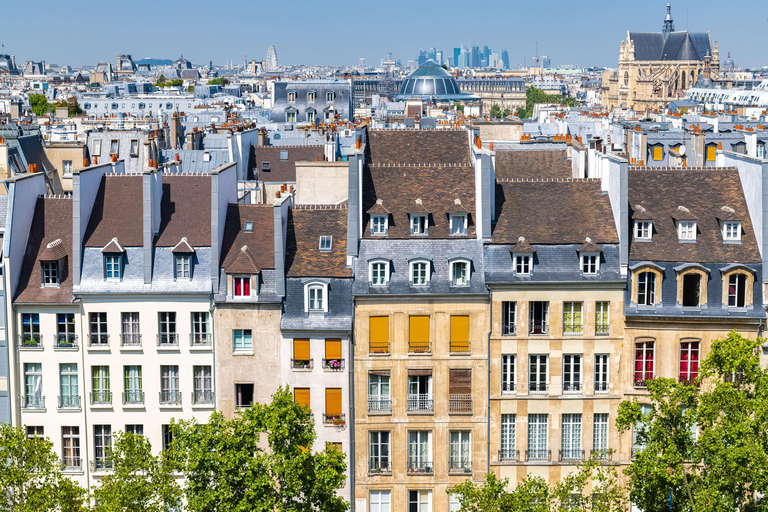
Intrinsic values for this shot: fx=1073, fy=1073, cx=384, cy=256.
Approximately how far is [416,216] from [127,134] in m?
45.7

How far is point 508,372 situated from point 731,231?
11.5 metres

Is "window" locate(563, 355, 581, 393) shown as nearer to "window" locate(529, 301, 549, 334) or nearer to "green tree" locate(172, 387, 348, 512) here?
"window" locate(529, 301, 549, 334)

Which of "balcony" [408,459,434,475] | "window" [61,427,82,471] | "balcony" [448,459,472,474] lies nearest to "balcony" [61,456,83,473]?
"window" [61,427,82,471]

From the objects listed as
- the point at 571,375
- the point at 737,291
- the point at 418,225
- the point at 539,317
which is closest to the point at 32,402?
the point at 418,225

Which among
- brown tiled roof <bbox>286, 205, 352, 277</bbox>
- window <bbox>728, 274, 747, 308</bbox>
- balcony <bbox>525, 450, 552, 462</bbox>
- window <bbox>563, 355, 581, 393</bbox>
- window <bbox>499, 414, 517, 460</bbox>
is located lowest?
balcony <bbox>525, 450, 552, 462</bbox>

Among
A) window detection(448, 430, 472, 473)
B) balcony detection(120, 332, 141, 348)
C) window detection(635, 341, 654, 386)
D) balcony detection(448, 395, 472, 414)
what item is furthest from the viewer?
balcony detection(120, 332, 141, 348)

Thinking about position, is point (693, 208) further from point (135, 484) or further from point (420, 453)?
point (135, 484)

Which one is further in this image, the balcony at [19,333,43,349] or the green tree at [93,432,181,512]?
the balcony at [19,333,43,349]

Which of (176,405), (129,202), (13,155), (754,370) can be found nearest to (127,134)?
(13,155)

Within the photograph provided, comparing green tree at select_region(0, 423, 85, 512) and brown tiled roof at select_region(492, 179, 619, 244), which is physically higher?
brown tiled roof at select_region(492, 179, 619, 244)

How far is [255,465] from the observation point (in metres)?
38.3

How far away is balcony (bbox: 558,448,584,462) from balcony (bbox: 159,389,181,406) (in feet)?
54.4

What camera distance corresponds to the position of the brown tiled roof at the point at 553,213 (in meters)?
46.6

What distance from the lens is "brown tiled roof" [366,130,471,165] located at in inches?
2324
